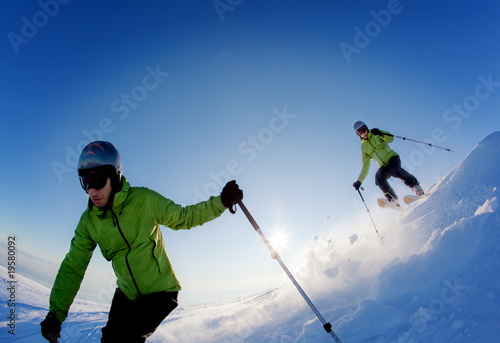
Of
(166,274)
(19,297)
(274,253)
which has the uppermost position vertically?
(19,297)

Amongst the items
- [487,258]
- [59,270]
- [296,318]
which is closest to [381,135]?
[487,258]

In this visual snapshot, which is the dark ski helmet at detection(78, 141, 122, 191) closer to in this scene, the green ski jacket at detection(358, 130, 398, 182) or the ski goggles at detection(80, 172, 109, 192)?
the ski goggles at detection(80, 172, 109, 192)

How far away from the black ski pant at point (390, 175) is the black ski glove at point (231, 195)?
25.8ft

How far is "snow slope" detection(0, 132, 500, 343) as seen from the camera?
321 cm

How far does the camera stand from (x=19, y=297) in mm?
12266

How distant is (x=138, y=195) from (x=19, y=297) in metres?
15.6

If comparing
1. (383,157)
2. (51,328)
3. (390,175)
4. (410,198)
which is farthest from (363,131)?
(51,328)

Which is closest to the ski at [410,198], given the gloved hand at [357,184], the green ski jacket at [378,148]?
the green ski jacket at [378,148]

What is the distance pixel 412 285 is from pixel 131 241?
4.69m

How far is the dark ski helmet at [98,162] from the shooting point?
9.22ft

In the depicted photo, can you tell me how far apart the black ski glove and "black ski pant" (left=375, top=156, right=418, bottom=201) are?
25.8ft

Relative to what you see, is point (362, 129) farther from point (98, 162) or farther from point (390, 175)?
point (98, 162)

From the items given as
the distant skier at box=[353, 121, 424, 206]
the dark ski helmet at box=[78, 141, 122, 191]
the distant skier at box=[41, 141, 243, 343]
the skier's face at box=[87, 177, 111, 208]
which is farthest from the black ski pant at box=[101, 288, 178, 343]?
the distant skier at box=[353, 121, 424, 206]

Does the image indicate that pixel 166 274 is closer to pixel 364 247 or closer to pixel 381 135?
pixel 364 247
